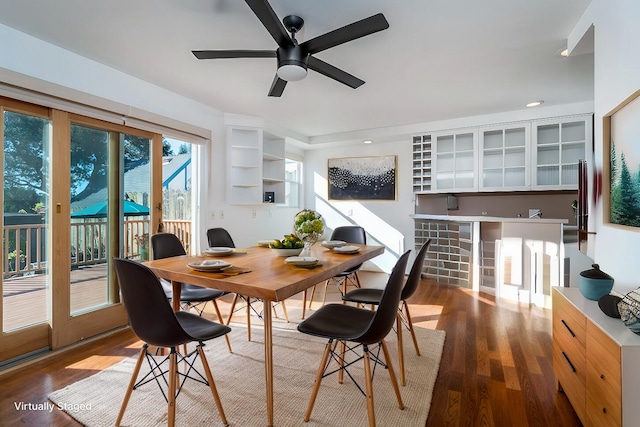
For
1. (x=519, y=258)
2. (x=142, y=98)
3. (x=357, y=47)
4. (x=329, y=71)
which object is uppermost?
(x=357, y=47)

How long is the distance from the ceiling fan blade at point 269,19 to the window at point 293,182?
3.97 meters

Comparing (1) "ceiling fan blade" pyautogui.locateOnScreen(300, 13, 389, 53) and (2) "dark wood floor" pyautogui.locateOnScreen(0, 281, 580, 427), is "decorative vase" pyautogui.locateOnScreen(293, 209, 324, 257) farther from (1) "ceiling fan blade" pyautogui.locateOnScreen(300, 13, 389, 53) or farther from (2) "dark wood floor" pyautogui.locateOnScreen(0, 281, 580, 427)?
(2) "dark wood floor" pyautogui.locateOnScreen(0, 281, 580, 427)

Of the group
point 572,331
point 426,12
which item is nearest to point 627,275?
point 572,331

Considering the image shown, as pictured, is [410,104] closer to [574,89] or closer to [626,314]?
[574,89]

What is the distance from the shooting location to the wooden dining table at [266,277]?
145 cm

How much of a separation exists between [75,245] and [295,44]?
95.2 inches

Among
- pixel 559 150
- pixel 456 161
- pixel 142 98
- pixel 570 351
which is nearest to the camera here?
pixel 570 351

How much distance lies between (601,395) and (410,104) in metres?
3.27

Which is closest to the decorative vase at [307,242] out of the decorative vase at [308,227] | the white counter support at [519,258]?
the decorative vase at [308,227]

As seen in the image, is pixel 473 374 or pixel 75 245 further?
pixel 75 245

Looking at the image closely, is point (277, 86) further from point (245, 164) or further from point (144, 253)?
point (144, 253)

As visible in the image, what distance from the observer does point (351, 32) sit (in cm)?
176

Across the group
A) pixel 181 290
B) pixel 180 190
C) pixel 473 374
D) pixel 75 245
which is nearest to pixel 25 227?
pixel 75 245

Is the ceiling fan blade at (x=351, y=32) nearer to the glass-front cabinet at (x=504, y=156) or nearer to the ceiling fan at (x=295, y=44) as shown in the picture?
the ceiling fan at (x=295, y=44)
